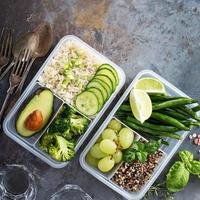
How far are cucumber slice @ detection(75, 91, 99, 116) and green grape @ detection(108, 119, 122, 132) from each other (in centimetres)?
12

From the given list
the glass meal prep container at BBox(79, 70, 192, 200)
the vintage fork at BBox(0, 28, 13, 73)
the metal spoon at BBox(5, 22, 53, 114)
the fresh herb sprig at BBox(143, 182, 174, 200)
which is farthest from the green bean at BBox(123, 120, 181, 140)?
the vintage fork at BBox(0, 28, 13, 73)

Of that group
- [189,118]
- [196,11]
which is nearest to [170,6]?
[196,11]

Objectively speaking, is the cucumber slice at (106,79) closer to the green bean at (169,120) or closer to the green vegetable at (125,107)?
the green vegetable at (125,107)

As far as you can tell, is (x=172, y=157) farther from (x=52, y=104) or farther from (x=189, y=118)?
(x=52, y=104)

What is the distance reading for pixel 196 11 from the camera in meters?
2.84

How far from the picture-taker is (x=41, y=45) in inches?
106

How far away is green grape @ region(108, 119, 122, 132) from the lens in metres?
2.70

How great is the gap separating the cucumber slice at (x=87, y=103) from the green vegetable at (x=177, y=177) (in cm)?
44

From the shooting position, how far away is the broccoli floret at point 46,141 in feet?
8.57

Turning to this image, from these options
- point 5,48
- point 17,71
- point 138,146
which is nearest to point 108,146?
point 138,146

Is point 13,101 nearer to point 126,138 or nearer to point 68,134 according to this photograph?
point 68,134

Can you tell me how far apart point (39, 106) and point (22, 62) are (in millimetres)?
234

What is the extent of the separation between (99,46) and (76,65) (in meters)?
0.20

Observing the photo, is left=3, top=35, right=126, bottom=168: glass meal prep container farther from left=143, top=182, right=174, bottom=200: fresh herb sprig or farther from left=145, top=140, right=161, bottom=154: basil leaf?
left=143, top=182, right=174, bottom=200: fresh herb sprig
